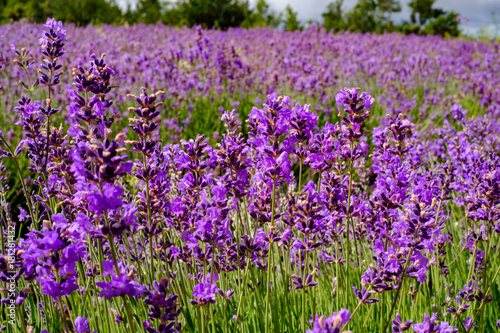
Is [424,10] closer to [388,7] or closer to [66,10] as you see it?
[388,7]

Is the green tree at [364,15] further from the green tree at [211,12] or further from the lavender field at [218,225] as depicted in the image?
the lavender field at [218,225]

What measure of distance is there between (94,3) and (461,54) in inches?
706

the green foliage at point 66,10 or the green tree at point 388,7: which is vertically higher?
the green tree at point 388,7

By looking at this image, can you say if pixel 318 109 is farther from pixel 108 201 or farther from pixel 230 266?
pixel 108 201

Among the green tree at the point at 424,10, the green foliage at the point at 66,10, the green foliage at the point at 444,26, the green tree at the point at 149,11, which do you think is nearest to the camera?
the green foliage at the point at 66,10

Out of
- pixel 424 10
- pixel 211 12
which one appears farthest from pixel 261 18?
pixel 424 10

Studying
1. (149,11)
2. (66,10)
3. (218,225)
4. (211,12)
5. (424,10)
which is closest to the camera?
(218,225)

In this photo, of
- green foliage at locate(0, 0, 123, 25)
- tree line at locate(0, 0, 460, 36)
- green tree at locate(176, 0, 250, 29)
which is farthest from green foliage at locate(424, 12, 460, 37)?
green foliage at locate(0, 0, 123, 25)

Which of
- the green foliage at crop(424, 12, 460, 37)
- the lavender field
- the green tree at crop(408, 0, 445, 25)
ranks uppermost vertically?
the green tree at crop(408, 0, 445, 25)

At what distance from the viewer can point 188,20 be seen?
2302 cm

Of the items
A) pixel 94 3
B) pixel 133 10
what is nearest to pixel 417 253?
pixel 94 3

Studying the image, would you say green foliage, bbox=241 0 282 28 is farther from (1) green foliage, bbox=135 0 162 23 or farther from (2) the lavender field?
(2) the lavender field

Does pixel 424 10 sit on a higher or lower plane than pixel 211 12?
higher

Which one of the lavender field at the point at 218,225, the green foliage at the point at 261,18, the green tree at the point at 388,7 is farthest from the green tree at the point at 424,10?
the lavender field at the point at 218,225
